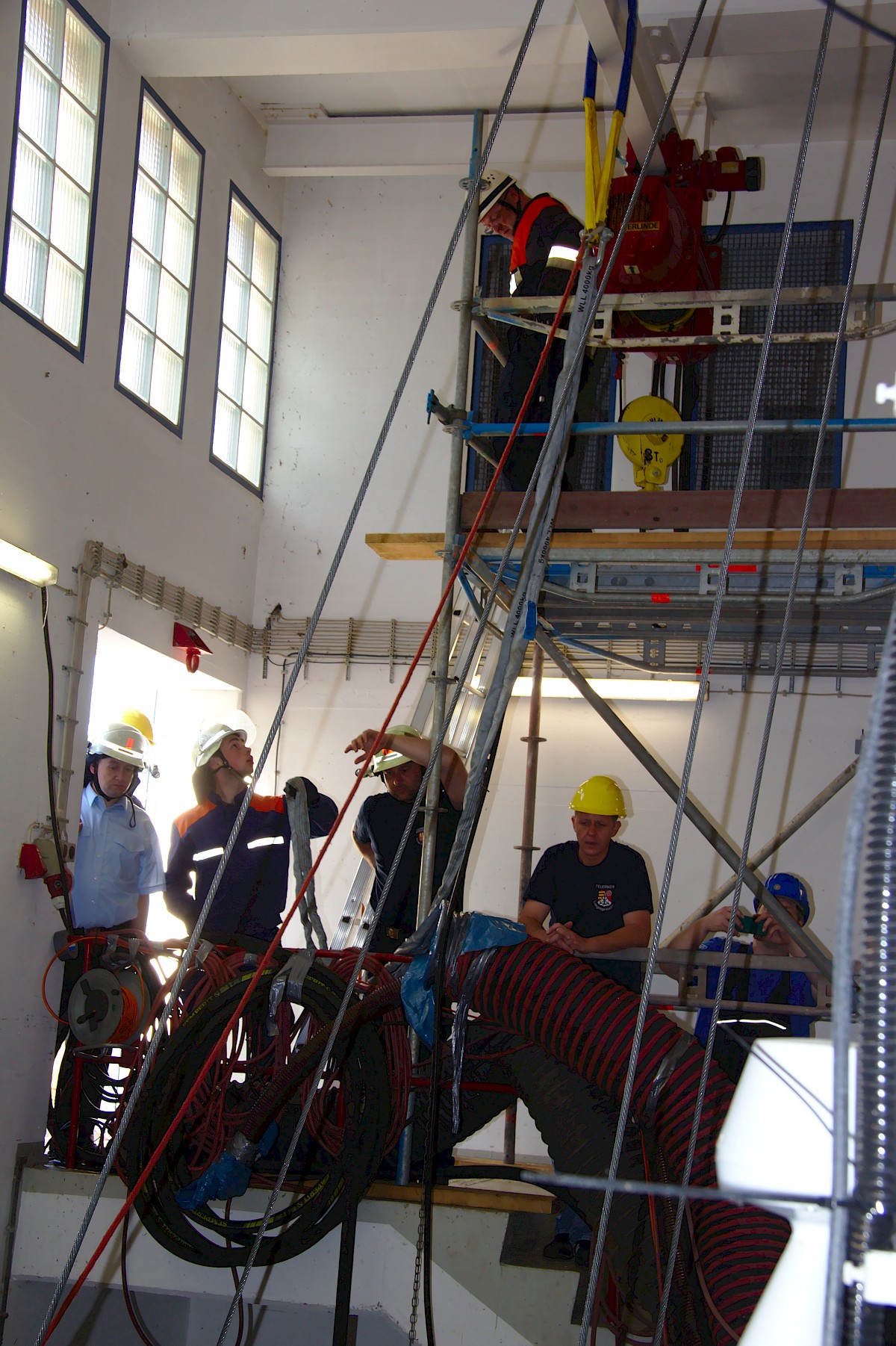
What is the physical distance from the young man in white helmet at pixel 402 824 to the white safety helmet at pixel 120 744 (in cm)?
131

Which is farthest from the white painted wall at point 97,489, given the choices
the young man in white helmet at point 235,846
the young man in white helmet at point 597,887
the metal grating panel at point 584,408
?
the young man in white helmet at point 597,887

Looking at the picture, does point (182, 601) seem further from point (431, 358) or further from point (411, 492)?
point (431, 358)

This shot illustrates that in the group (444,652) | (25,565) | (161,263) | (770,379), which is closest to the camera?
(444,652)

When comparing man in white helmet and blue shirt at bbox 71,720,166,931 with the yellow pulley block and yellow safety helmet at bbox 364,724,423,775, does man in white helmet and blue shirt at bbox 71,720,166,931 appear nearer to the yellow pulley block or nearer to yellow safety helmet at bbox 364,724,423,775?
yellow safety helmet at bbox 364,724,423,775

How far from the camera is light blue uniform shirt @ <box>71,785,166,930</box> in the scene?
576 centimetres

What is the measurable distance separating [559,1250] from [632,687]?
3.64 meters

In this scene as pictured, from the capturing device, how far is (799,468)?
4.97 metres

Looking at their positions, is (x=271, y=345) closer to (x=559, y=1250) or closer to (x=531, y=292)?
(x=531, y=292)

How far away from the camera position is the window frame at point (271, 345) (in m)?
7.96

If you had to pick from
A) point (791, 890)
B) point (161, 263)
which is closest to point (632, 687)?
point (791, 890)

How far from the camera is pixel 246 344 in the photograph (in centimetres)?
841

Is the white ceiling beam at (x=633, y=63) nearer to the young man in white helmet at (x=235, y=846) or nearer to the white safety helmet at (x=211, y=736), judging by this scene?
the white safety helmet at (x=211, y=736)

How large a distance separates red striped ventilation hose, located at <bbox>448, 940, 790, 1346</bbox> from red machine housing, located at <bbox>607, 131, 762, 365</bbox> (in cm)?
229

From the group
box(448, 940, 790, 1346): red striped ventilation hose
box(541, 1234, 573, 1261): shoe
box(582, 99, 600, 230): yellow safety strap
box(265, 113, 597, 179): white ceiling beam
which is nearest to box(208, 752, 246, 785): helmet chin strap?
box(448, 940, 790, 1346): red striped ventilation hose
